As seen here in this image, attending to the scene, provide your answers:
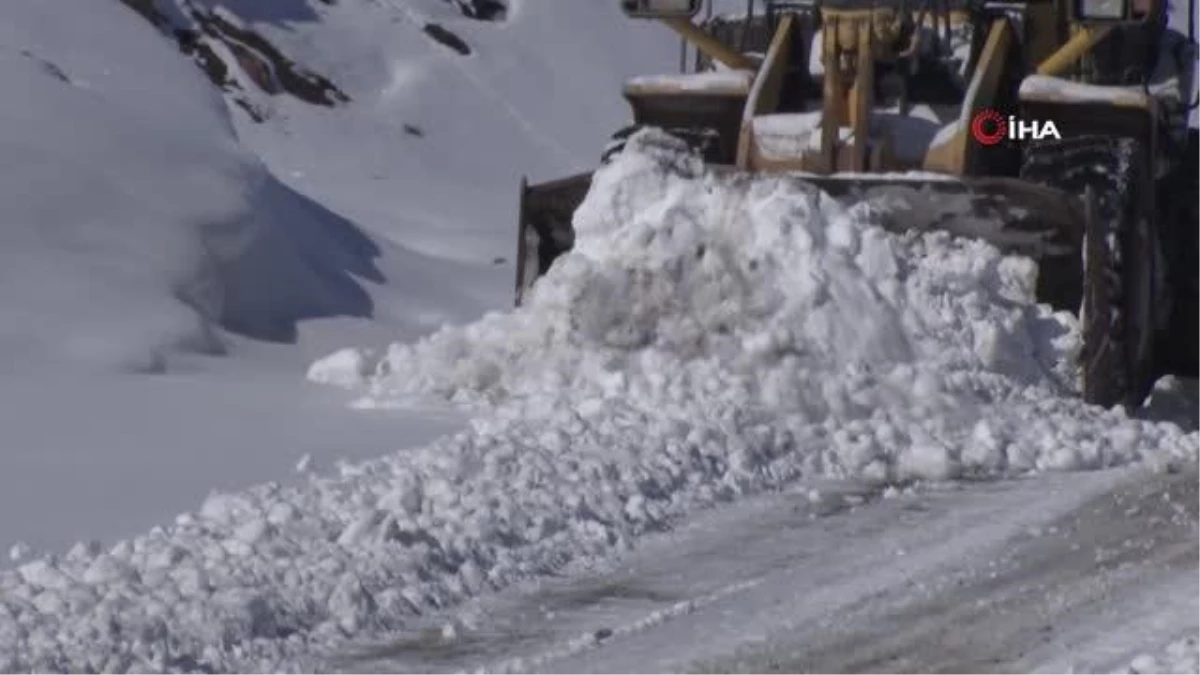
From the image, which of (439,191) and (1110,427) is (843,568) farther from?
(439,191)

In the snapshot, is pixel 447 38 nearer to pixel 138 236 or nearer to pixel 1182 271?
pixel 138 236

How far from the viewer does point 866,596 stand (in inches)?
277

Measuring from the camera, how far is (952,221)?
401 inches

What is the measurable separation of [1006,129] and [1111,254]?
118 cm

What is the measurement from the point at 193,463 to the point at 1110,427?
11.3ft

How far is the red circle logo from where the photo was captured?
10883mm

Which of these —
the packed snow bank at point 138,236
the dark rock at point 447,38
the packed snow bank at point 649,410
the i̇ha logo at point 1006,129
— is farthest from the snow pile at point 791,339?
the dark rock at point 447,38

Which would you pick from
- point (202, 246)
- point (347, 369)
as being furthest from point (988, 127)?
point (202, 246)

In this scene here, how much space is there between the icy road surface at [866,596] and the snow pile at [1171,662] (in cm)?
9

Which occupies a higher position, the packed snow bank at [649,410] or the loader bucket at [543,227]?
the loader bucket at [543,227]

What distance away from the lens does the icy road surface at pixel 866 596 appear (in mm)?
6312

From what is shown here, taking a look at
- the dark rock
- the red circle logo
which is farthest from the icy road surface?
the dark rock

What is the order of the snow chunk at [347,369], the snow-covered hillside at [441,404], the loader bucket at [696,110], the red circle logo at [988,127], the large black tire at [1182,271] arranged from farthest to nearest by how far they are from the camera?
1. the loader bucket at [696,110]
2. the large black tire at [1182,271]
3. the red circle logo at [988,127]
4. the snow chunk at [347,369]
5. the snow-covered hillside at [441,404]

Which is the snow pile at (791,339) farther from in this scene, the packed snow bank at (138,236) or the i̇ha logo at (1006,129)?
the packed snow bank at (138,236)
